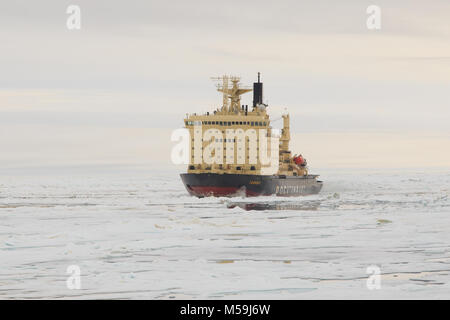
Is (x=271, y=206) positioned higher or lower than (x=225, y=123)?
lower

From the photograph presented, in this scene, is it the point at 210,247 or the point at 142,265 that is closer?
the point at 142,265

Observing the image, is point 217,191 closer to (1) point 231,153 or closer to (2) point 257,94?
(1) point 231,153

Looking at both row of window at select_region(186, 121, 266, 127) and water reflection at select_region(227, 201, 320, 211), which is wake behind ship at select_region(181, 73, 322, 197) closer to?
row of window at select_region(186, 121, 266, 127)

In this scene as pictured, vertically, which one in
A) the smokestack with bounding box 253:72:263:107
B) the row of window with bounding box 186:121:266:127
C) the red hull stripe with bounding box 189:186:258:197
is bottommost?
the red hull stripe with bounding box 189:186:258:197

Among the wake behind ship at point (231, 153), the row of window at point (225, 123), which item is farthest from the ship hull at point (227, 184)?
the row of window at point (225, 123)

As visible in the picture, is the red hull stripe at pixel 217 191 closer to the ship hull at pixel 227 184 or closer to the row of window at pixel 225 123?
the ship hull at pixel 227 184

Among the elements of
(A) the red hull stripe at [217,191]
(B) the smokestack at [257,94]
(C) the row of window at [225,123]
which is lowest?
(A) the red hull stripe at [217,191]

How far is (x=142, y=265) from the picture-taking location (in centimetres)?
1805

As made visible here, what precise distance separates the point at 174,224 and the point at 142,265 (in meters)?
11.7

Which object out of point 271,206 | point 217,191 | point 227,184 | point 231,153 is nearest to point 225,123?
point 231,153

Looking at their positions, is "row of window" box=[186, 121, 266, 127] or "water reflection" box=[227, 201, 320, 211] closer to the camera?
"water reflection" box=[227, 201, 320, 211]

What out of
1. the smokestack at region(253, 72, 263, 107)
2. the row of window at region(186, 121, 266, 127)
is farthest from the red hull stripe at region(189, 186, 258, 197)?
the smokestack at region(253, 72, 263, 107)
